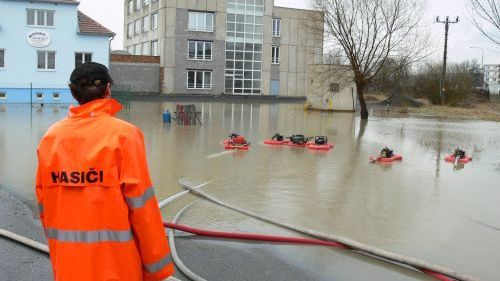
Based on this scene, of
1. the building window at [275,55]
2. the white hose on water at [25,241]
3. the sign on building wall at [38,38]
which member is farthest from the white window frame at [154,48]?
the white hose on water at [25,241]

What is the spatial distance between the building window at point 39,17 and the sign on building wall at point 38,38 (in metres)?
0.57

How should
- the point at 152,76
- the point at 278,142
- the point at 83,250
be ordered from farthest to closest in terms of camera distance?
the point at 152,76, the point at 278,142, the point at 83,250

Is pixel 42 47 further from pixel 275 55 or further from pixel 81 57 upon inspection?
pixel 275 55

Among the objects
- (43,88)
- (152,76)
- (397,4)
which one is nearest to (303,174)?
(397,4)

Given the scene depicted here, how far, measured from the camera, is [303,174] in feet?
35.6

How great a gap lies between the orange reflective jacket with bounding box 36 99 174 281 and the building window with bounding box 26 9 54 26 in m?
35.0

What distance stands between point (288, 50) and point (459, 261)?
54.3m

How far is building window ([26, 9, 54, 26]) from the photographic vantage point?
114 feet

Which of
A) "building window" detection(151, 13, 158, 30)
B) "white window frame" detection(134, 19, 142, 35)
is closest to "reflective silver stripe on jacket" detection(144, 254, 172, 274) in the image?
"building window" detection(151, 13, 158, 30)

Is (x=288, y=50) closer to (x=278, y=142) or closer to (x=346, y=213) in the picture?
(x=278, y=142)

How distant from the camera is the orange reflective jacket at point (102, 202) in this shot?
279 centimetres

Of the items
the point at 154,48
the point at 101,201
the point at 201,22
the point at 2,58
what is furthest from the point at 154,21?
the point at 101,201

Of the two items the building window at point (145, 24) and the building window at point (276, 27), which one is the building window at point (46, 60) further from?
the building window at point (276, 27)

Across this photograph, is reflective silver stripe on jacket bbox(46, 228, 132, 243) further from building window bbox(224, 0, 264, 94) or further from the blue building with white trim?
building window bbox(224, 0, 264, 94)
